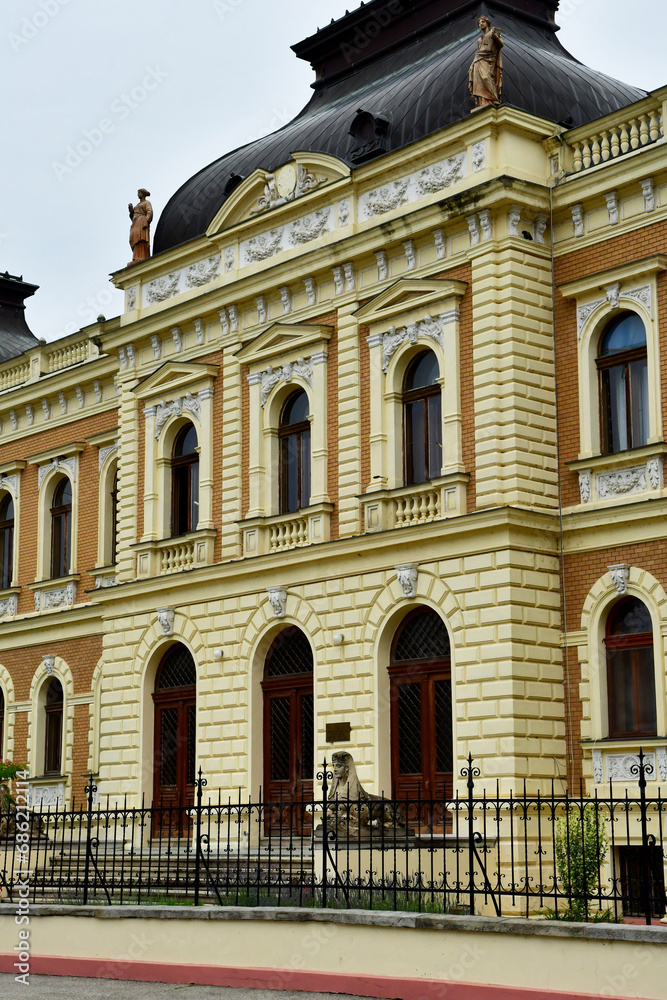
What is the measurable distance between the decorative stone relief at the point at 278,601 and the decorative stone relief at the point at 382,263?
5037 millimetres

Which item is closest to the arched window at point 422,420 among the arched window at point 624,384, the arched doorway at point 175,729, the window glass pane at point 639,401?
the arched window at point 624,384

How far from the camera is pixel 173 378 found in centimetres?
2617

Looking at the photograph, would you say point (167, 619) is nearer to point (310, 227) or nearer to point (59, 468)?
point (59, 468)

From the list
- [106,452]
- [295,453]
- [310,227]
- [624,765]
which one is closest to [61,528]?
[106,452]

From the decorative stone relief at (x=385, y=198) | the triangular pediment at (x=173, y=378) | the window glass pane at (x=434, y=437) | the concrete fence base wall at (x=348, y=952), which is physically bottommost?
the concrete fence base wall at (x=348, y=952)

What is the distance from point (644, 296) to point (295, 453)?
661 centimetres

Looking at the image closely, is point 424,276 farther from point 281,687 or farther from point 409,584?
point 281,687

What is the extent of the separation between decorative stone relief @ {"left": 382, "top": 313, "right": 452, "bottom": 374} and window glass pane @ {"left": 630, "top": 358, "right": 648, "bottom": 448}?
2822mm

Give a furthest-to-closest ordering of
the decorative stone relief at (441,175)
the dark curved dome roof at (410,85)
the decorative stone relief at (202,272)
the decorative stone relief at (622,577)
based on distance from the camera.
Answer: the decorative stone relief at (202,272)
the dark curved dome roof at (410,85)
the decorative stone relief at (441,175)
the decorative stone relief at (622,577)

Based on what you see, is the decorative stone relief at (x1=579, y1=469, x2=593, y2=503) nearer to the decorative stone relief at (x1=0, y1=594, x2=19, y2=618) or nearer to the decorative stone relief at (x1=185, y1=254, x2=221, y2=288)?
the decorative stone relief at (x1=185, y1=254, x2=221, y2=288)

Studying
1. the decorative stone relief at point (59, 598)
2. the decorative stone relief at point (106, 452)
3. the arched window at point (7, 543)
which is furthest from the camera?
the arched window at point (7, 543)

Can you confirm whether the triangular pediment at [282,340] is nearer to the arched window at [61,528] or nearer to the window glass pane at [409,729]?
the window glass pane at [409,729]

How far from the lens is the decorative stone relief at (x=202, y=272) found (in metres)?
25.5

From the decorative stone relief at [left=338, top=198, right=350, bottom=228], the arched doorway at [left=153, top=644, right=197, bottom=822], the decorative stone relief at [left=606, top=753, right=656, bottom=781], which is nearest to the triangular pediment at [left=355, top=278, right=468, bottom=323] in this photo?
the decorative stone relief at [left=338, top=198, right=350, bottom=228]
